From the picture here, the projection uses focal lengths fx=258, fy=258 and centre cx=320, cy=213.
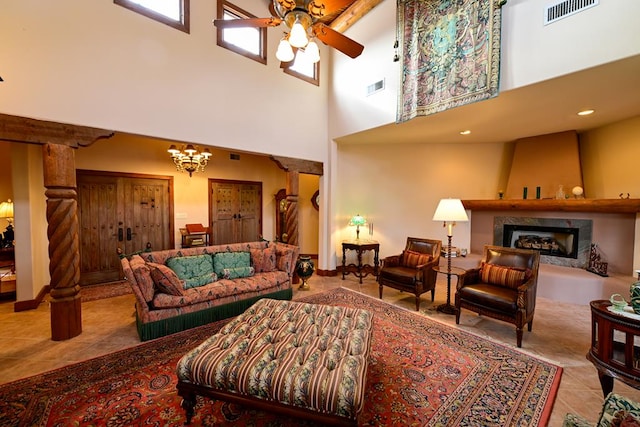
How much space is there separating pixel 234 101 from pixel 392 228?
13.1ft

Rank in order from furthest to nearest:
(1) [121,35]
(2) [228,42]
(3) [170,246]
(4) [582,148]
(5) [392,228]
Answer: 1. (5) [392,228]
2. (3) [170,246]
3. (4) [582,148]
4. (2) [228,42]
5. (1) [121,35]

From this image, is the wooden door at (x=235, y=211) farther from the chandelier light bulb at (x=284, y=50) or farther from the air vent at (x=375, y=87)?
the chandelier light bulb at (x=284, y=50)

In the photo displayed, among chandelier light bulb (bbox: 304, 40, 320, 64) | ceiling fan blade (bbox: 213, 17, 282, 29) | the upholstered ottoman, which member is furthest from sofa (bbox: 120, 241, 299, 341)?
chandelier light bulb (bbox: 304, 40, 320, 64)

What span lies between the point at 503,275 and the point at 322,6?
11.4 ft

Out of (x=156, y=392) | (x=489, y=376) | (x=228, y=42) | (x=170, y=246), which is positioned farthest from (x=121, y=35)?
(x=489, y=376)

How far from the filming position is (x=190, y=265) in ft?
11.1

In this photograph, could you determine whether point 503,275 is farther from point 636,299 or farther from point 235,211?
point 235,211

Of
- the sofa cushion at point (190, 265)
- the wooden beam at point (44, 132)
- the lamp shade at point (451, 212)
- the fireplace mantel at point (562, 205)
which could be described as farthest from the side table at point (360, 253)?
the wooden beam at point (44, 132)

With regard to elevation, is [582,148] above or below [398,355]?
above

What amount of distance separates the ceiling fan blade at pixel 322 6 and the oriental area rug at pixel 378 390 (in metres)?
3.05

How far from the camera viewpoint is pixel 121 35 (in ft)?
10.3

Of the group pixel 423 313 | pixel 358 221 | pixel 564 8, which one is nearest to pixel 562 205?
pixel 564 8

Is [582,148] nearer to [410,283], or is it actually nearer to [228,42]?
[410,283]

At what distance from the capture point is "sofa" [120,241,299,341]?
277 centimetres
